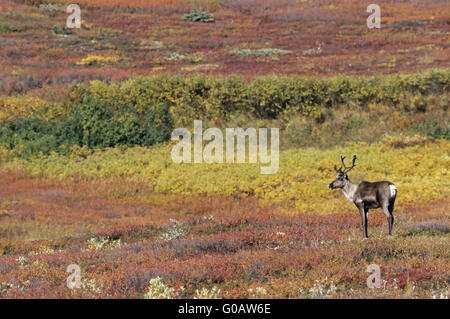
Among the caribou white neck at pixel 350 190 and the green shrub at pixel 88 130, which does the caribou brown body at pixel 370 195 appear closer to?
the caribou white neck at pixel 350 190

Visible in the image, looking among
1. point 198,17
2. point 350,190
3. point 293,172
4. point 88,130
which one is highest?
point 198,17

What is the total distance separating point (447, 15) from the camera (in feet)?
171

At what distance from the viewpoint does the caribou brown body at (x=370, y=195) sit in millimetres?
8867

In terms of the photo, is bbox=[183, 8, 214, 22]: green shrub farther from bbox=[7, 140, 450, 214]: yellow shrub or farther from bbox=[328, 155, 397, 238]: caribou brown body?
bbox=[328, 155, 397, 238]: caribou brown body

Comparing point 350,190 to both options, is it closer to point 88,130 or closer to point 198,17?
point 88,130

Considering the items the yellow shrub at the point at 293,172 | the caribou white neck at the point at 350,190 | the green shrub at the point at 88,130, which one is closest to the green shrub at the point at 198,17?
the green shrub at the point at 88,130

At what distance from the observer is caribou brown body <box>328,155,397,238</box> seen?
8867 mm

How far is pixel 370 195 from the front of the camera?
9.13 m

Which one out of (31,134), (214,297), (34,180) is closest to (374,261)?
(214,297)

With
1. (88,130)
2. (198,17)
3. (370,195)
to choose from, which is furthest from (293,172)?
(198,17)

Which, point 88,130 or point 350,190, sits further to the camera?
point 88,130

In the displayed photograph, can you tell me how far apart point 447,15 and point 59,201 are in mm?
47528

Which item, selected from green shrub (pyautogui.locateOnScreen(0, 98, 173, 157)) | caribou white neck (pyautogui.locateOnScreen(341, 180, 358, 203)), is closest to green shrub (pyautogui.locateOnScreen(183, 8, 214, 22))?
green shrub (pyautogui.locateOnScreen(0, 98, 173, 157))
